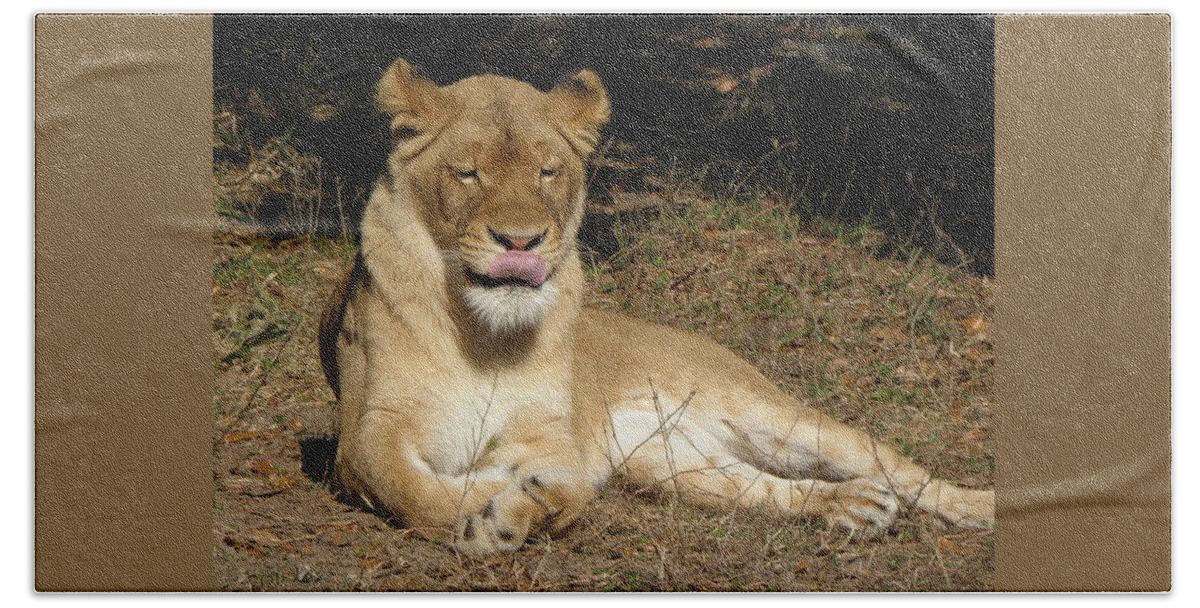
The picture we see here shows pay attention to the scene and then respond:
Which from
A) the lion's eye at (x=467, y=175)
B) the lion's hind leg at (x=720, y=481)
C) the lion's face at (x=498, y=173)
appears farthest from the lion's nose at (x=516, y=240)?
the lion's hind leg at (x=720, y=481)

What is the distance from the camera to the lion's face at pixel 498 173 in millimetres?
3975

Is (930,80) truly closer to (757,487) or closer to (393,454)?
(757,487)

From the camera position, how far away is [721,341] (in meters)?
4.16

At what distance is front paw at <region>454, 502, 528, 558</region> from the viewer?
3924mm

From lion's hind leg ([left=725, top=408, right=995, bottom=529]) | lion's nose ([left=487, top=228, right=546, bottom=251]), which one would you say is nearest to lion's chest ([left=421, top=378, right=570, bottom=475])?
lion's nose ([left=487, top=228, right=546, bottom=251])

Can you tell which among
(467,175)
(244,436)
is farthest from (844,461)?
(244,436)

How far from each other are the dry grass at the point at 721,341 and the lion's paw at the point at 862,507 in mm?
44

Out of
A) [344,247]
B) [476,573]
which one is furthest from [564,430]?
[344,247]

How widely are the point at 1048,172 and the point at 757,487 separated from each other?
136 cm

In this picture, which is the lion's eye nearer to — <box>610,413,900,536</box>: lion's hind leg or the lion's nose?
the lion's nose

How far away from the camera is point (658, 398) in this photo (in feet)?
13.8

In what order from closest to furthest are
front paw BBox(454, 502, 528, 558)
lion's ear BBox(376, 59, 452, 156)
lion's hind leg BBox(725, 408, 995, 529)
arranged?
front paw BBox(454, 502, 528, 558) < lion's ear BBox(376, 59, 452, 156) < lion's hind leg BBox(725, 408, 995, 529)

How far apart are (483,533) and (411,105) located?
132 cm

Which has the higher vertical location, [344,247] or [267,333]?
[344,247]
